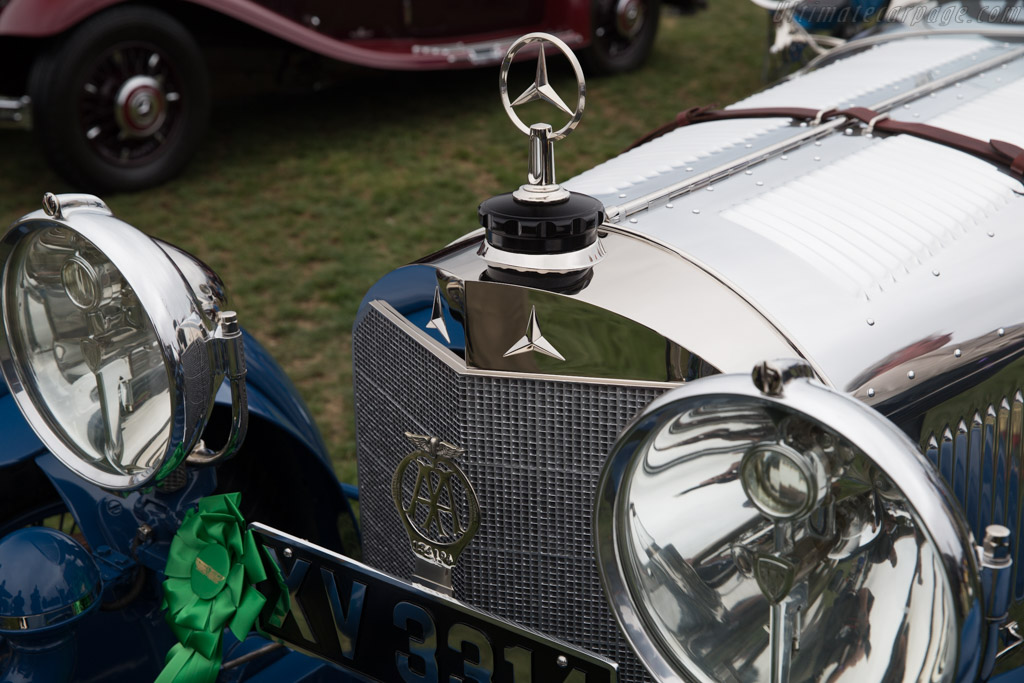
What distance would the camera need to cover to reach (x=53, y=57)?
4527 mm

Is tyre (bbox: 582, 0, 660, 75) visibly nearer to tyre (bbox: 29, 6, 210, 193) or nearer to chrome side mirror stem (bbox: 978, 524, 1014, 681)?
tyre (bbox: 29, 6, 210, 193)

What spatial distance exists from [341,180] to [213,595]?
3.79 m

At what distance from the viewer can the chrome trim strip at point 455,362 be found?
131 cm

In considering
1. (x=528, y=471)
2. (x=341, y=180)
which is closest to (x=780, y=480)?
(x=528, y=471)

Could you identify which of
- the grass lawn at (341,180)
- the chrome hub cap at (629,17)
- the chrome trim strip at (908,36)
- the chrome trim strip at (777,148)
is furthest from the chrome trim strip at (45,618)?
the chrome hub cap at (629,17)

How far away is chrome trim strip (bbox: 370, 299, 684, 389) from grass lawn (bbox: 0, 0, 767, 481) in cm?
162

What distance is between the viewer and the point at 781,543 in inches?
44.8

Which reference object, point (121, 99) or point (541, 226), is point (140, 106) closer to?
point (121, 99)

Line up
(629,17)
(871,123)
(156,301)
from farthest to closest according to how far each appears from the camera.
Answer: (629,17) < (871,123) < (156,301)

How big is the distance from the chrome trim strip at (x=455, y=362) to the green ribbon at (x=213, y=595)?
34 centimetres

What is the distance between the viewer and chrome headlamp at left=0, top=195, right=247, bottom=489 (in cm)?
146

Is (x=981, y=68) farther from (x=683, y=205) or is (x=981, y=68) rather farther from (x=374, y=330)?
(x=374, y=330)

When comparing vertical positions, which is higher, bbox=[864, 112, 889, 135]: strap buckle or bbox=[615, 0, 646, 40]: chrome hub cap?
bbox=[864, 112, 889, 135]: strap buckle

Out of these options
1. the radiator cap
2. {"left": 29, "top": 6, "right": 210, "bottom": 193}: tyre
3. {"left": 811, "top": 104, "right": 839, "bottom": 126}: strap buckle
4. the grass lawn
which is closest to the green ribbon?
the radiator cap
